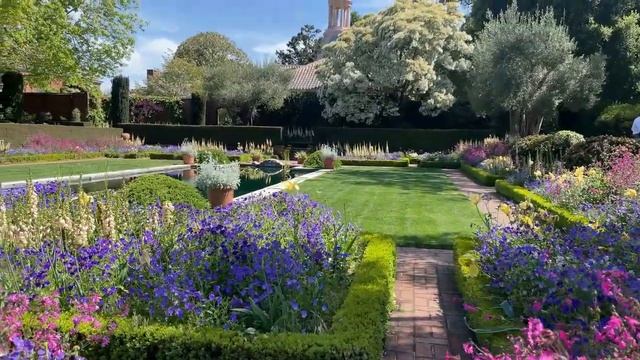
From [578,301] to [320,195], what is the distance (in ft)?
25.2

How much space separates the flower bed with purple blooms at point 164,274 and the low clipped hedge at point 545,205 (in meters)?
2.59

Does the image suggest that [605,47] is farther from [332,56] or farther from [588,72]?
[332,56]

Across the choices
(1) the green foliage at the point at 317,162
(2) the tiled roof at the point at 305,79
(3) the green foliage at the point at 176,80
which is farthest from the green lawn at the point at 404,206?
(3) the green foliage at the point at 176,80

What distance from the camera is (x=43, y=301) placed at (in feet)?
9.36

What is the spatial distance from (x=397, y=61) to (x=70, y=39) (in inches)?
635

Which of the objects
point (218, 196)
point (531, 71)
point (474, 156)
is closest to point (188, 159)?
point (474, 156)

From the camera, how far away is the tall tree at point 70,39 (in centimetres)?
2208

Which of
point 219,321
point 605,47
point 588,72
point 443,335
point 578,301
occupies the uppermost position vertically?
point 605,47

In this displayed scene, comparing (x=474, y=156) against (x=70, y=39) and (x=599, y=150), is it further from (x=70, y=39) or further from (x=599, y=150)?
(x=70, y=39)

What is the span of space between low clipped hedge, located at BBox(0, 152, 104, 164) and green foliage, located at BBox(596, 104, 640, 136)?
2160 centimetres

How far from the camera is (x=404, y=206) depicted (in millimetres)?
9336

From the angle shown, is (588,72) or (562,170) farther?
(588,72)

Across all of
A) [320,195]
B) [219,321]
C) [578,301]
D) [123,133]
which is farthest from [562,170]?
[123,133]

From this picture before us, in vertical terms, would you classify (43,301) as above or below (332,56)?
below
